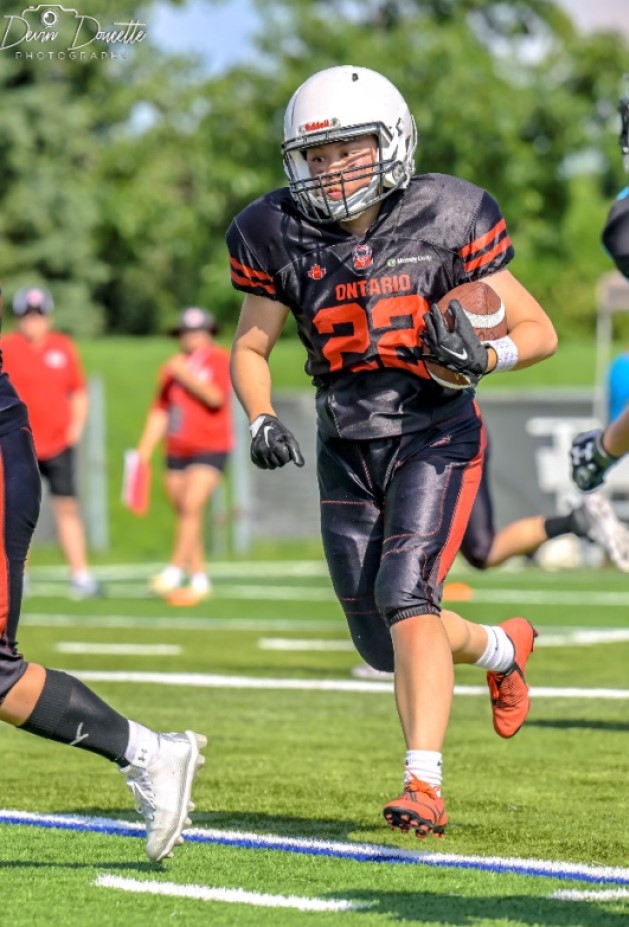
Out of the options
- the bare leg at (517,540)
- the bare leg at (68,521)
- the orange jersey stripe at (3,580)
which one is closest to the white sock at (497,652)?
the orange jersey stripe at (3,580)

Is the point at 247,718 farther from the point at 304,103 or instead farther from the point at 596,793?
the point at 304,103

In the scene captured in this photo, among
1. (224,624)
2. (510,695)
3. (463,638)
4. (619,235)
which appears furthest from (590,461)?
(224,624)

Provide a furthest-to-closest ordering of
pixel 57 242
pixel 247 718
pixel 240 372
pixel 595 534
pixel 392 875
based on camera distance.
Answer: pixel 57 242 < pixel 595 534 < pixel 247 718 < pixel 240 372 < pixel 392 875

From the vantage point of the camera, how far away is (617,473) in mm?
15328

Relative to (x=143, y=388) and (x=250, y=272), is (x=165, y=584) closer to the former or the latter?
(x=250, y=272)

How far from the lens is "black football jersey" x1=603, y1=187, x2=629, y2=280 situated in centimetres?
448

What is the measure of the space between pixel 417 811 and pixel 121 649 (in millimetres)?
5118

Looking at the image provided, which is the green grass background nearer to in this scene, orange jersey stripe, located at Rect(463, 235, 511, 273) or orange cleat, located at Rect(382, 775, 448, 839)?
orange jersey stripe, located at Rect(463, 235, 511, 273)

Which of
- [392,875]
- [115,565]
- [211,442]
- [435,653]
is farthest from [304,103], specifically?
[115,565]

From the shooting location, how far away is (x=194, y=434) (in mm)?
12023

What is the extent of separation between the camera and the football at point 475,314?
4477mm

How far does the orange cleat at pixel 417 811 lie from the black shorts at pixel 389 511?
0.43 metres

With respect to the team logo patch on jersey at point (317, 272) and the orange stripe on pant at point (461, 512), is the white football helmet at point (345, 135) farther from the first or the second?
the orange stripe on pant at point (461, 512)

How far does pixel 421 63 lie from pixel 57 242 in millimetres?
6990
